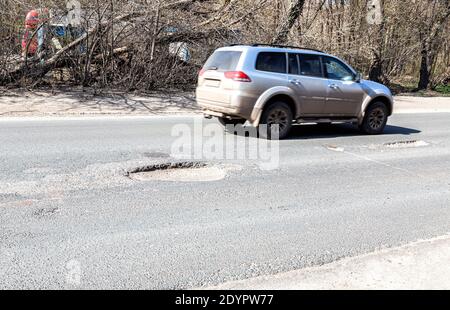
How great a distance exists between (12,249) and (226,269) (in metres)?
1.93

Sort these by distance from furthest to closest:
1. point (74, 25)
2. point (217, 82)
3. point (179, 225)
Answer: point (74, 25) < point (217, 82) < point (179, 225)

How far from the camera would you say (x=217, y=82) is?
32.4ft

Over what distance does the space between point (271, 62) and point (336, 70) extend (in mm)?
1780

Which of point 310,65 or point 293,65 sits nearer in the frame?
point 293,65

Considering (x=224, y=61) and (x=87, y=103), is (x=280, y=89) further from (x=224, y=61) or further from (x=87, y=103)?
(x=87, y=103)

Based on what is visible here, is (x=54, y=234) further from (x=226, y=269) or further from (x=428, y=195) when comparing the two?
(x=428, y=195)

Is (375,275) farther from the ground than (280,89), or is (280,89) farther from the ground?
(280,89)

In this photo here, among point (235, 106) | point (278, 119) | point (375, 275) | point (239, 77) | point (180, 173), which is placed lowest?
point (375, 275)

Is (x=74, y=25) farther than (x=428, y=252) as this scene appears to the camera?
Yes

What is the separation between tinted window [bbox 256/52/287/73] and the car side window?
1.16 metres

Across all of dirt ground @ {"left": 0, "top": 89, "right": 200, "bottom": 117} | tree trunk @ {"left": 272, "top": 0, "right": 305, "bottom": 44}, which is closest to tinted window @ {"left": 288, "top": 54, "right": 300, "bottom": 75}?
dirt ground @ {"left": 0, "top": 89, "right": 200, "bottom": 117}

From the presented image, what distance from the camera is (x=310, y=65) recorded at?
10.5 m

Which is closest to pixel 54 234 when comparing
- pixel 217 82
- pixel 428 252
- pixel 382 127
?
pixel 428 252

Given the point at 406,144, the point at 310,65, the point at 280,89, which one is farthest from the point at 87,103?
the point at 406,144
